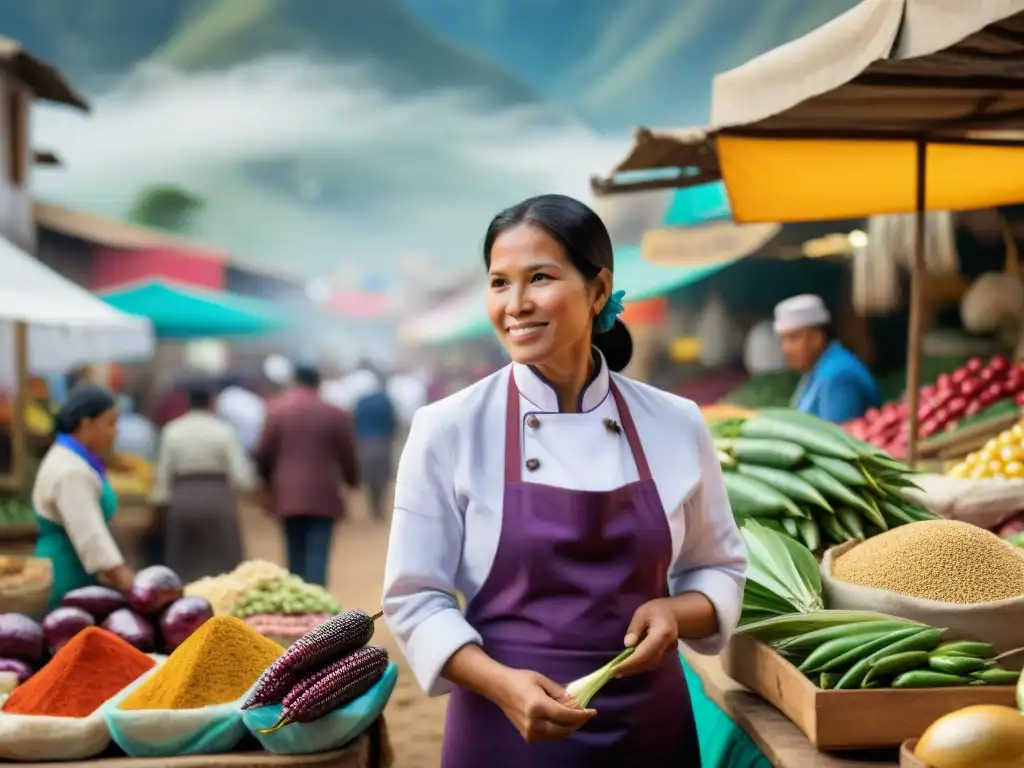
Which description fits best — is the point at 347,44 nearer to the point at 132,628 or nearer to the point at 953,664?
the point at 132,628

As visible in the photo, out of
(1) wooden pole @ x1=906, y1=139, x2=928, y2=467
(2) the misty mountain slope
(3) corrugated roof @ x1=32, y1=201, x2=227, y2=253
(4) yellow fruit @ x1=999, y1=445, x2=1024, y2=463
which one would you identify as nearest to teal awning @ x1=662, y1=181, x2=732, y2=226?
(1) wooden pole @ x1=906, y1=139, x2=928, y2=467

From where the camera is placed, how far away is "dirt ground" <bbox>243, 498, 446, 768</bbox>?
530cm

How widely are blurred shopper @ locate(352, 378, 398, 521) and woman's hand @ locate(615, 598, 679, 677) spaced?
11093 millimetres

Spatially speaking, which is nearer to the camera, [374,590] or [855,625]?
[855,625]

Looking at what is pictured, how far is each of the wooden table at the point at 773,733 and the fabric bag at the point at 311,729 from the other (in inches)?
29.4

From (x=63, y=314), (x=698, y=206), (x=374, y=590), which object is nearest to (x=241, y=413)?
(x=374, y=590)

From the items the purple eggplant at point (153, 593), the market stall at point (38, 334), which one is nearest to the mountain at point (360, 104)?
the market stall at point (38, 334)

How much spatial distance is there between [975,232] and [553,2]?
7832 centimetres

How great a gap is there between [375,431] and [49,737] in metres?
10.7

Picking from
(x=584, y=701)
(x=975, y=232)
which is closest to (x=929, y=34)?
(x=584, y=701)

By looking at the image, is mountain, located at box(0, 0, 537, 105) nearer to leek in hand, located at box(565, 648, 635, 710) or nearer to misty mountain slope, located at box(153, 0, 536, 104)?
misty mountain slope, located at box(153, 0, 536, 104)

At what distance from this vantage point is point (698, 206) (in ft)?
35.3

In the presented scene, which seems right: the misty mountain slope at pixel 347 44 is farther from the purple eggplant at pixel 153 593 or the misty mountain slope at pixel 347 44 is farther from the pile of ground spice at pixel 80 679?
the pile of ground spice at pixel 80 679

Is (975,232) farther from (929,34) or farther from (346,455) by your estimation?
(929,34)
